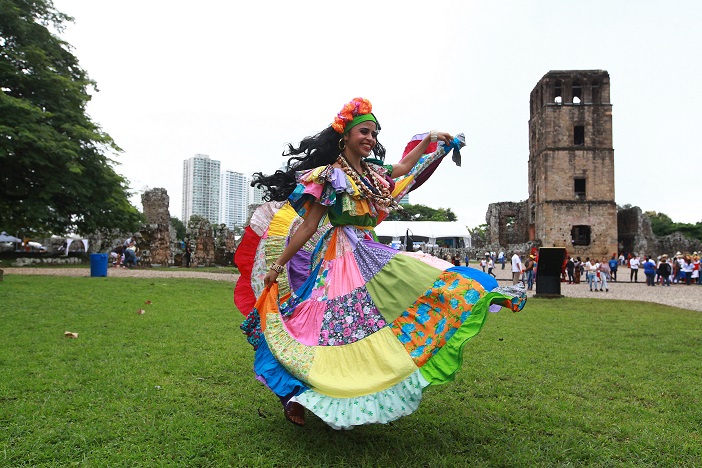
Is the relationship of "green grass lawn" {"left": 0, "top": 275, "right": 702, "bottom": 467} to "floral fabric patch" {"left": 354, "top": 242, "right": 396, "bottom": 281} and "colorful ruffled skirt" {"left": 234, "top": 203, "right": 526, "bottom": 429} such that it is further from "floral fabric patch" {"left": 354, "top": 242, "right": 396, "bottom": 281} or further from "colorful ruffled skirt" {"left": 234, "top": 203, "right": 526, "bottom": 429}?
"floral fabric patch" {"left": 354, "top": 242, "right": 396, "bottom": 281}

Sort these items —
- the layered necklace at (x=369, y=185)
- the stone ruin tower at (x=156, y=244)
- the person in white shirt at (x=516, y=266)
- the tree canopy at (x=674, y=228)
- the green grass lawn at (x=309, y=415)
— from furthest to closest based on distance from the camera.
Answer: the tree canopy at (x=674, y=228) → the stone ruin tower at (x=156, y=244) → the person in white shirt at (x=516, y=266) → the layered necklace at (x=369, y=185) → the green grass lawn at (x=309, y=415)

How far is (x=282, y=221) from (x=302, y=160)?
0.50 metres

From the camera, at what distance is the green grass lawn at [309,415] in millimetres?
2957

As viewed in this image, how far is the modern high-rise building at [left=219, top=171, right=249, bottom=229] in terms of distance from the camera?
72875mm

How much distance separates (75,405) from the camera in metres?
3.68

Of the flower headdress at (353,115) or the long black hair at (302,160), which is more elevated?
the flower headdress at (353,115)

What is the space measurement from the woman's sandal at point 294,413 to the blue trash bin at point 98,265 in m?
14.3

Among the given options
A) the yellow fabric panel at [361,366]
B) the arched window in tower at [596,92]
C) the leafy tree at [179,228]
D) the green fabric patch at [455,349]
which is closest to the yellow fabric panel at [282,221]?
the yellow fabric panel at [361,366]

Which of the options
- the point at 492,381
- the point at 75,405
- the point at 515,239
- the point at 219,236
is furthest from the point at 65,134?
the point at 515,239

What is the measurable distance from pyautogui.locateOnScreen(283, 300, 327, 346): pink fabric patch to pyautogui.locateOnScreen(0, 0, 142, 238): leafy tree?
50.1ft

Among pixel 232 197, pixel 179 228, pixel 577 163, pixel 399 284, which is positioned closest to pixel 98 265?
pixel 399 284

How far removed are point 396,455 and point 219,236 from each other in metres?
27.8

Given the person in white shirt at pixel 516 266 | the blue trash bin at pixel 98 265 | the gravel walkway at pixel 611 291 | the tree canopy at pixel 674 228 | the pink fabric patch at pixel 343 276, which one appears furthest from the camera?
the tree canopy at pixel 674 228

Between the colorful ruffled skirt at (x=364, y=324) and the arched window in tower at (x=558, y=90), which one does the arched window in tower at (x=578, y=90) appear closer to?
the arched window in tower at (x=558, y=90)
